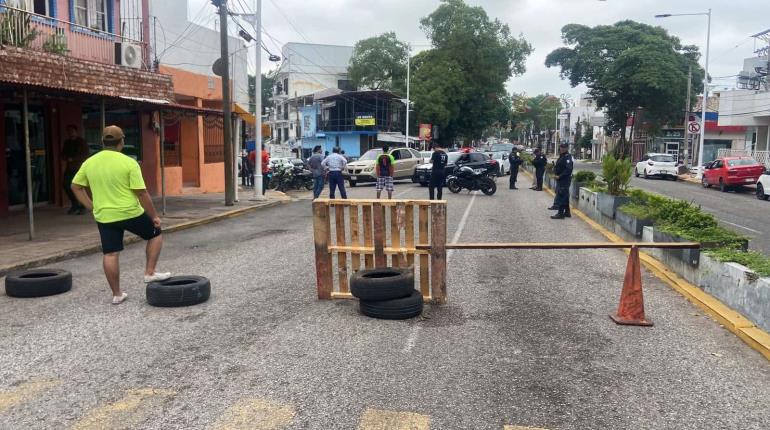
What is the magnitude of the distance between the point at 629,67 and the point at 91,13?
153 ft

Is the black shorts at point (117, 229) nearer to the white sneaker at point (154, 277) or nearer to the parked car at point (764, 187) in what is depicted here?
the white sneaker at point (154, 277)

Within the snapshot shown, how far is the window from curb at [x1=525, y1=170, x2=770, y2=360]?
1389 centimetres

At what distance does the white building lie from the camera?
73188mm

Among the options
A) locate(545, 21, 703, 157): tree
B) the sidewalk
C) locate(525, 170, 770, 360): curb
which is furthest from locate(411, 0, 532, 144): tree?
locate(525, 170, 770, 360): curb

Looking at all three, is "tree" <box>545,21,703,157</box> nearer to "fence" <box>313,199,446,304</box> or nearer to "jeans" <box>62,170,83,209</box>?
"jeans" <box>62,170,83,209</box>

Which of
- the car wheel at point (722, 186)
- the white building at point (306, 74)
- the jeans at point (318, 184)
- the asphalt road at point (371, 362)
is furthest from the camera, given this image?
the white building at point (306, 74)

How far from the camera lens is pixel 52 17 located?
47.5 feet

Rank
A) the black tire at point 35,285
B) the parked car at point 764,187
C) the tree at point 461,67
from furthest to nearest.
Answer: the tree at point 461,67, the parked car at point 764,187, the black tire at point 35,285

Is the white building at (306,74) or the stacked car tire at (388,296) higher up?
the white building at (306,74)

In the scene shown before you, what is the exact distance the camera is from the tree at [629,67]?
51844 millimetres

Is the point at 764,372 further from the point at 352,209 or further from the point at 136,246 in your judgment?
the point at 136,246

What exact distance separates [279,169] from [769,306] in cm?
2197

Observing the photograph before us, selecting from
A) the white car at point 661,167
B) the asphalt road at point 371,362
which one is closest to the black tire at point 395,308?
the asphalt road at point 371,362

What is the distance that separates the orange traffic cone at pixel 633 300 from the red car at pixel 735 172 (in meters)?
24.1
